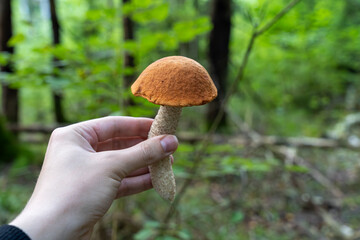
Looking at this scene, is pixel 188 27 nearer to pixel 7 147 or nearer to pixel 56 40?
pixel 56 40


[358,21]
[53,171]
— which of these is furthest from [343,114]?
[53,171]

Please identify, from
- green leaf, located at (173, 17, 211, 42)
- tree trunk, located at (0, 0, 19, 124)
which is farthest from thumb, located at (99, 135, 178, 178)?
tree trunk, located at (0, 0, 19, 124)

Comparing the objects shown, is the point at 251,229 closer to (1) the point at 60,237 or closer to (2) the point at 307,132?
(1) the point at 60,237

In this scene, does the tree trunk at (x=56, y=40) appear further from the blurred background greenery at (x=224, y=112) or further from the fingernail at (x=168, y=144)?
the fingernail at (x=168, y=144)

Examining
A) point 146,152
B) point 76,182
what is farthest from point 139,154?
point 76,182

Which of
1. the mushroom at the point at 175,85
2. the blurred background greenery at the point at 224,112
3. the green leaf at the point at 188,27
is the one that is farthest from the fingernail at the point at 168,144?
the green leaf at the point at 188,27
